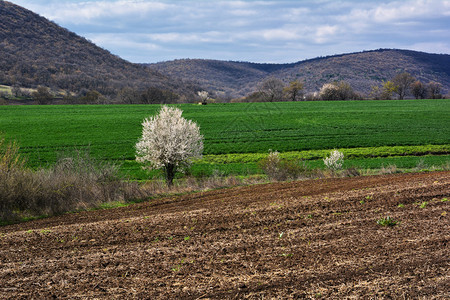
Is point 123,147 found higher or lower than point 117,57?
lower

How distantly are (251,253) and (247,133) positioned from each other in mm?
36980

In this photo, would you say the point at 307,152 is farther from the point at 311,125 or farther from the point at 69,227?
the point at 69,227

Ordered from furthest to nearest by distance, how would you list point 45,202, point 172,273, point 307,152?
point 307,152 → point 45,202 → point 172,273

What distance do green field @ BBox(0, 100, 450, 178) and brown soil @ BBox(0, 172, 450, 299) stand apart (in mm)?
17150

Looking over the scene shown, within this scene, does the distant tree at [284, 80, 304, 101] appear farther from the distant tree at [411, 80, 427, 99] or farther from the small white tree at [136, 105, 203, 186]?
the small white tree at [136, 105, 203, 186]

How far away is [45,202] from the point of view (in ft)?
49.2

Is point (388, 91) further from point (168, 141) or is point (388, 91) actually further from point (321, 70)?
point (168, 141)

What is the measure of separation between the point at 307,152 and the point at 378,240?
91.7 ft

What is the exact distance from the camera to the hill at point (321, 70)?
148 metres

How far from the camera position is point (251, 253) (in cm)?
802

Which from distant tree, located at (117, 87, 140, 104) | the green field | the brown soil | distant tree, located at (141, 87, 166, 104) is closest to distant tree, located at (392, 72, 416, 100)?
the green field

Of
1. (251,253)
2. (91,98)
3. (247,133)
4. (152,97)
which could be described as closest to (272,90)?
(152,97)

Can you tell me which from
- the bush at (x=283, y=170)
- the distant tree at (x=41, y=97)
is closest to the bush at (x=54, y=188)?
the bush at (x=283, y=170)

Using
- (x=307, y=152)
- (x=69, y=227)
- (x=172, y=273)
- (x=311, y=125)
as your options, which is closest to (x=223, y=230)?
(x=172, y=273)
